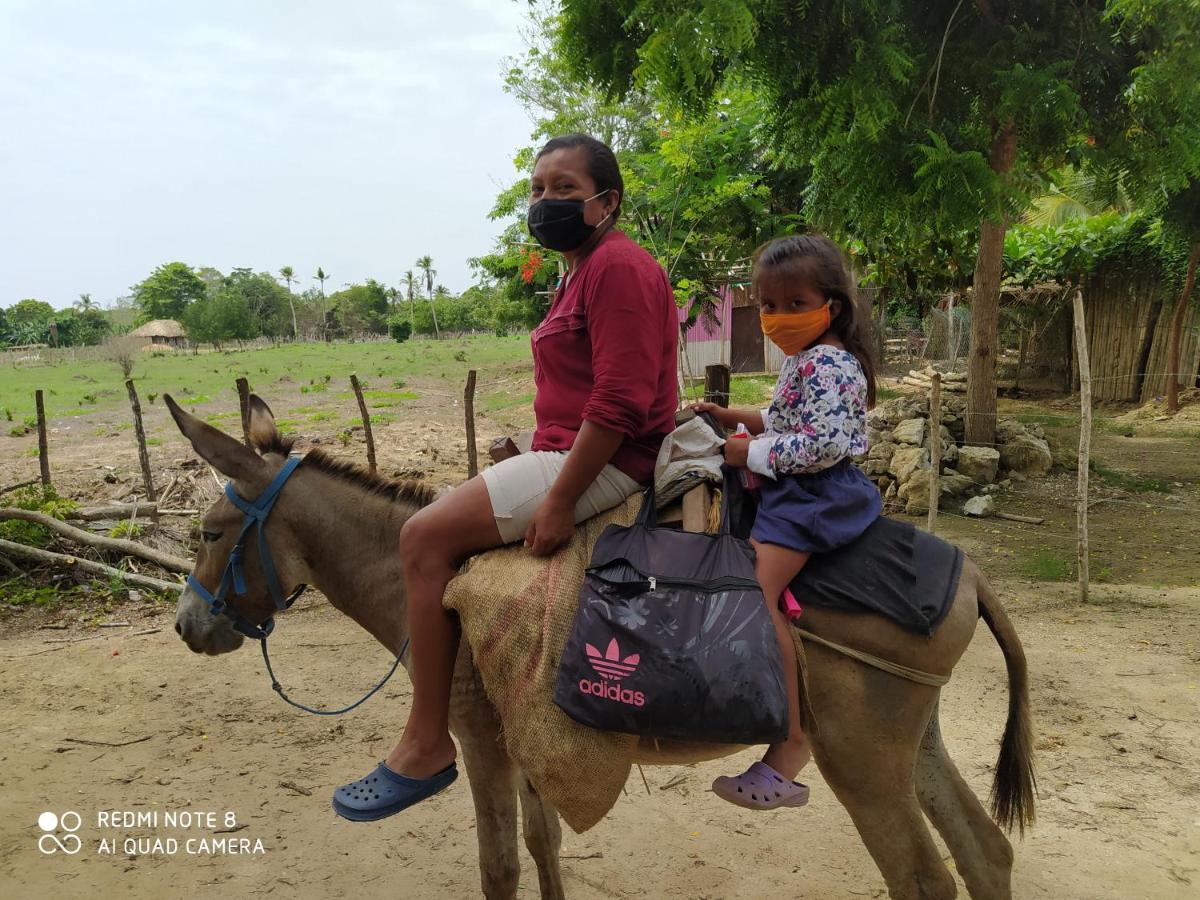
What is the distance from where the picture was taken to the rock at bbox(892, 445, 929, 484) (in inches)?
382

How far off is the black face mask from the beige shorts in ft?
2.31

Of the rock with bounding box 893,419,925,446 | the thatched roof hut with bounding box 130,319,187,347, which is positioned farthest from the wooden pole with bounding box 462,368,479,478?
the thatched roof hut with bounding box 130,319,187,347

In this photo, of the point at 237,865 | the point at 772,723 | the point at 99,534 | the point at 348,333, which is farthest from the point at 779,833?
the point at 348,333

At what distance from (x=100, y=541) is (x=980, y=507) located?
33.2 ft

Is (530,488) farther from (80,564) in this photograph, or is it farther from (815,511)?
(80,564)

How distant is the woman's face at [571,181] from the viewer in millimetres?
2357

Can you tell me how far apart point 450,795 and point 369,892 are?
2.57ft

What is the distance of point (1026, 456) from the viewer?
34.2 feet

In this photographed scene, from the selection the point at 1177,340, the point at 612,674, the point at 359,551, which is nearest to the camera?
the point at 612,674

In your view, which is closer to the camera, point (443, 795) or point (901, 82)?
point (443, 795)

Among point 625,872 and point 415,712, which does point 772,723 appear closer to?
point 415,712

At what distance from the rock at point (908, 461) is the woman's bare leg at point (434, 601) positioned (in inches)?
334

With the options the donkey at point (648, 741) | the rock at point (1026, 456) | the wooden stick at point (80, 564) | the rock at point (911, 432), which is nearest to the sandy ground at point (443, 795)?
the donkey at point (648, 741)

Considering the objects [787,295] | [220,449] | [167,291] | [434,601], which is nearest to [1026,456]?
[787,295]
